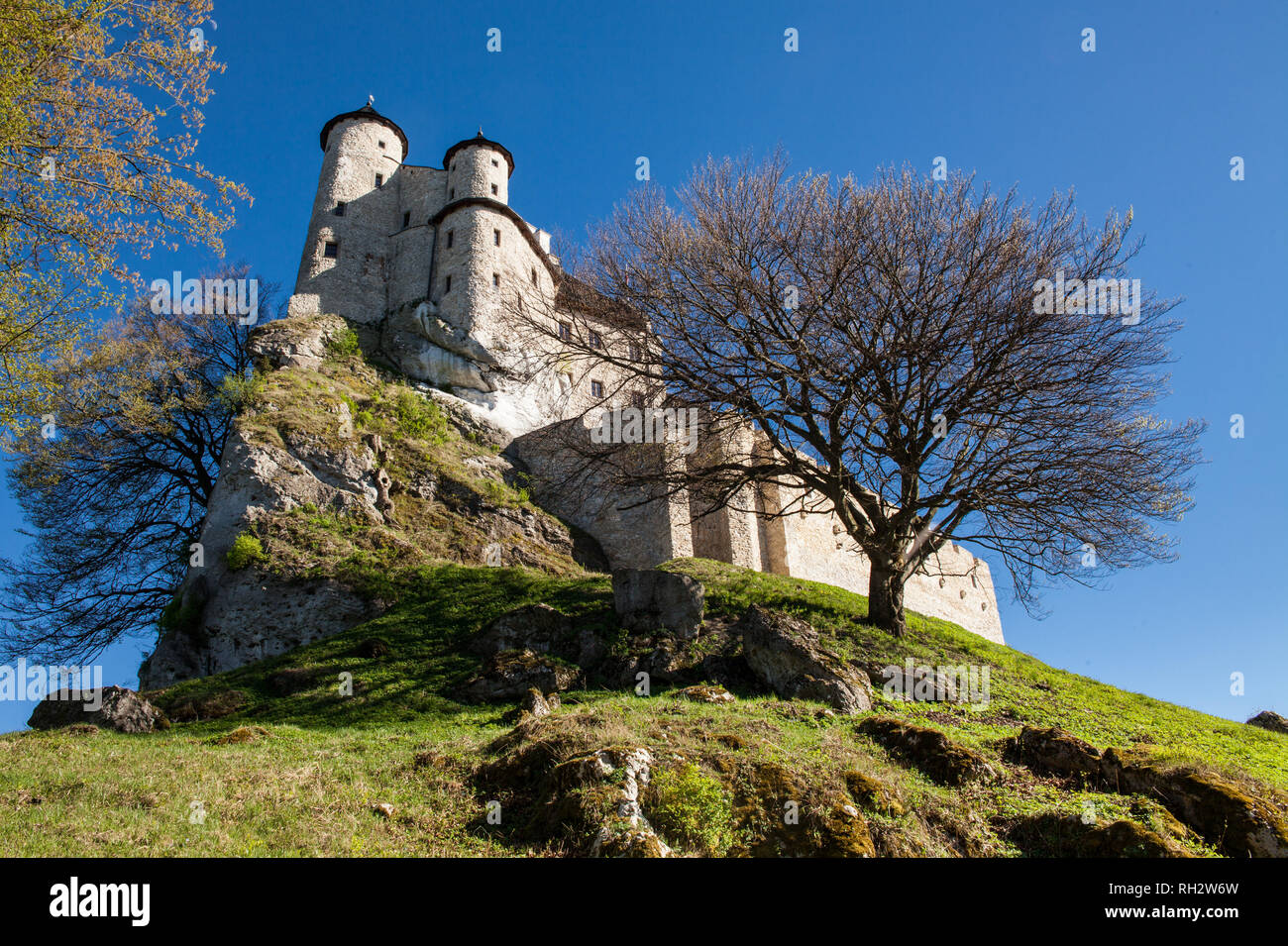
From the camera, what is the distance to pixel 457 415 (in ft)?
90.6

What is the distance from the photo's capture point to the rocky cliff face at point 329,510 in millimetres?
15875

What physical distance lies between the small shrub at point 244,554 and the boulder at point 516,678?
7833mm

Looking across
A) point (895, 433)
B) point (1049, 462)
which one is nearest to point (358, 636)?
point (895, 433)

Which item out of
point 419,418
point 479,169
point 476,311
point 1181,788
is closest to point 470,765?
point 1181,788

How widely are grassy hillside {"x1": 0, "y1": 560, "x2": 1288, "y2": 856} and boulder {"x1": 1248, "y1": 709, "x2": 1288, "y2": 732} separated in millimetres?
1456

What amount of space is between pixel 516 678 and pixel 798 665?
4.06 m

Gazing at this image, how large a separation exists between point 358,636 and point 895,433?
398 inches

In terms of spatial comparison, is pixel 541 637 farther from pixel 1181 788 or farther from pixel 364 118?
pixel 364 118

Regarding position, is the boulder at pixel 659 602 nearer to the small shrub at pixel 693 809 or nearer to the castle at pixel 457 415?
the castle at pixel 457 415

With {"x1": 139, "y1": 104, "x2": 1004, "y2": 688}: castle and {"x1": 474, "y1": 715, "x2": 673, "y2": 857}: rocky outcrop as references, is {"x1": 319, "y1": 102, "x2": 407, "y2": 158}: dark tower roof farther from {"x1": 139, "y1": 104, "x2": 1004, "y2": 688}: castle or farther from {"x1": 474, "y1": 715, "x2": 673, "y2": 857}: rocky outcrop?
{"x1": 474, "y1": 715, "x2": 673, "y2": 857}: rocky outcrop

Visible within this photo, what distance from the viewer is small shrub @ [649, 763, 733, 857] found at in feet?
17.9

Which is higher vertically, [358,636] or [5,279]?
[5,279]
